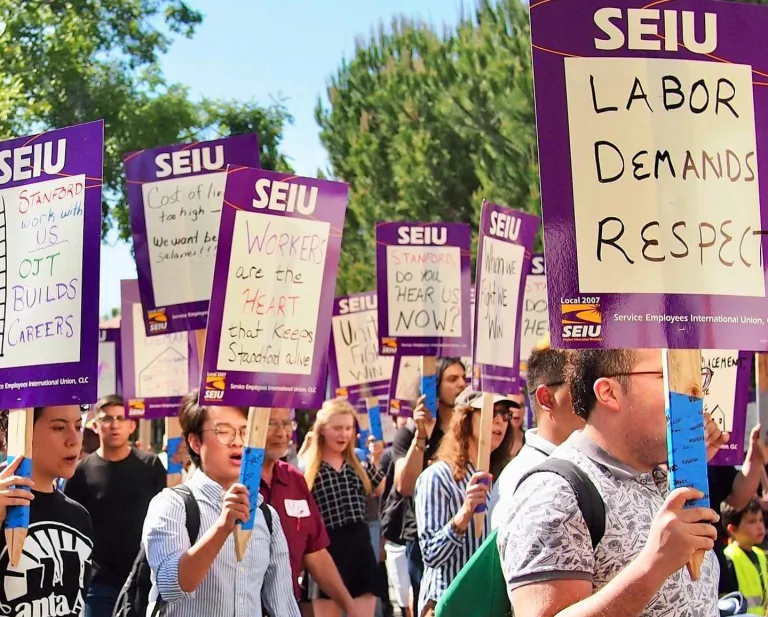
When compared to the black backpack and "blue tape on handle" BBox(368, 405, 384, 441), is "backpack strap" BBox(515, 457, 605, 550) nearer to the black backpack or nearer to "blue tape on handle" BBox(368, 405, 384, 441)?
the black backpack

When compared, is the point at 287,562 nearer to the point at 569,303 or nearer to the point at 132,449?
the point at 569,303

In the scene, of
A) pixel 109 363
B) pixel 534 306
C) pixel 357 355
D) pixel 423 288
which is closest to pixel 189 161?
pixel 423 288

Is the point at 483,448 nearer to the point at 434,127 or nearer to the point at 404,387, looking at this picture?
the point at 404,387

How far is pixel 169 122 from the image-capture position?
21.3 metres

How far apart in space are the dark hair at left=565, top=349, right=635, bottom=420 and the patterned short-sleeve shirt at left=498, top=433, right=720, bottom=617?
0.14m

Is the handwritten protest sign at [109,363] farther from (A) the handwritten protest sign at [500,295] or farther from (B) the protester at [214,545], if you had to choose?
(B) the protester at [214,545]

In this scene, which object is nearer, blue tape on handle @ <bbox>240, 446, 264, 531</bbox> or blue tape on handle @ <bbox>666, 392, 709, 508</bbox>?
blue tape on handle @ <bbox>666, 392, 709, 508</bbox>

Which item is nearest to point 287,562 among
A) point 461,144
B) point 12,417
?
point 12,417

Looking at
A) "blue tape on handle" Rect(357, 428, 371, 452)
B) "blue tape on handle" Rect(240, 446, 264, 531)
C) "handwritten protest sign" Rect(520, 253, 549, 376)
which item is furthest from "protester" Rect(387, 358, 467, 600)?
"blue tape on handle" Rect(357, 428, 371, 452)

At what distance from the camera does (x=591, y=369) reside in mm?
3287

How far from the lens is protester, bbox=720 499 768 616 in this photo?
7.54 m

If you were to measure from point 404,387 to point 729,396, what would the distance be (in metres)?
6.01

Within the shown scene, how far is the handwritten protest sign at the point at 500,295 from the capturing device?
7.18m

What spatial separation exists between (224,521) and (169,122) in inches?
675
